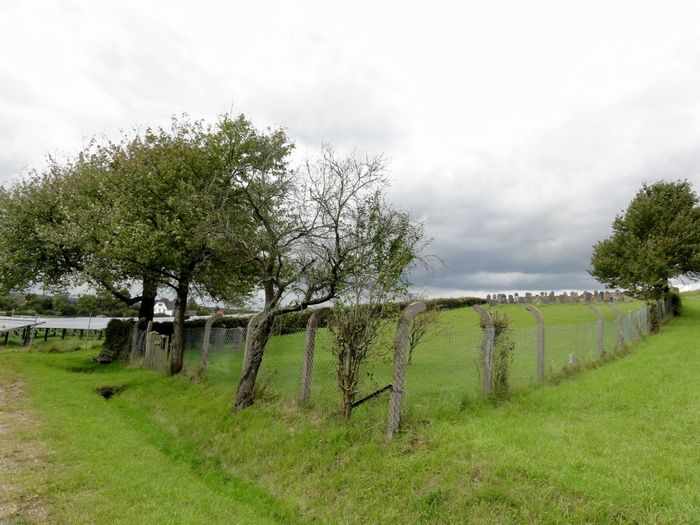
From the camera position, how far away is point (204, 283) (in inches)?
757

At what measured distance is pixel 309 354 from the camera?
29.4 ft

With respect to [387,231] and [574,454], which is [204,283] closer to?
[387,231]

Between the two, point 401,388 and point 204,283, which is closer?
point 401,388

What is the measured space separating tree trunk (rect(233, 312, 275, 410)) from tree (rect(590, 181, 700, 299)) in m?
23.1

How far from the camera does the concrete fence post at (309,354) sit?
8.79m

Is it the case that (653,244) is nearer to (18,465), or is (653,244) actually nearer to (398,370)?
(398,370)

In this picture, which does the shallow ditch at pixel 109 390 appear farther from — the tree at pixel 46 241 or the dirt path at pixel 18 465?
the tree at pixel 46 241

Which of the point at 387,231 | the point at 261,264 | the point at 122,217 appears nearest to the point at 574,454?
the point at 387,231

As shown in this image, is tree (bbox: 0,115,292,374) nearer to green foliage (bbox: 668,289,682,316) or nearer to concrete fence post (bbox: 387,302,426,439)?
concrete fence post (bbox: 387,302,426,439)

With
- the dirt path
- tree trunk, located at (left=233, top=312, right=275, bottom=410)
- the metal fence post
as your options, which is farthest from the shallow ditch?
tree trunk, located at (left=233, top=312, right=275, bottom=410)

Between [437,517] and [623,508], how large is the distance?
1.85m

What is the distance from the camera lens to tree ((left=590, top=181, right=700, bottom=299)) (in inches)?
975

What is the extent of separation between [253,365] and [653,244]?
979 inches

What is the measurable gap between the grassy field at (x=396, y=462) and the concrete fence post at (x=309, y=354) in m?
0.39
